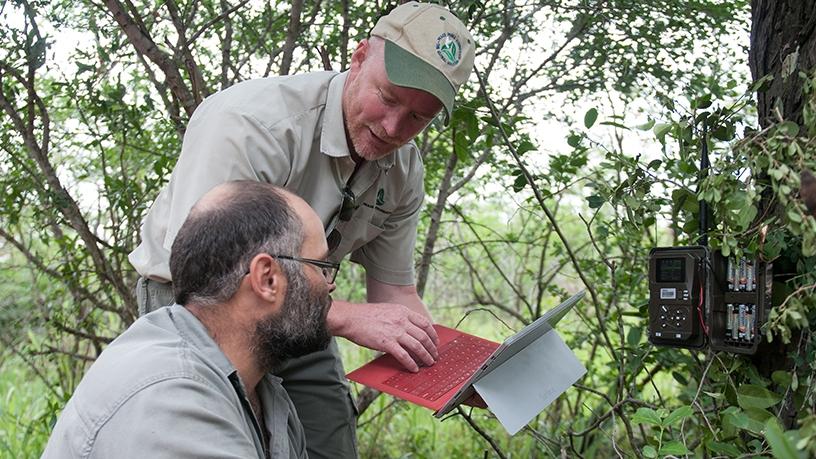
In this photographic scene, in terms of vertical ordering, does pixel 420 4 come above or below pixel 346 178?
above

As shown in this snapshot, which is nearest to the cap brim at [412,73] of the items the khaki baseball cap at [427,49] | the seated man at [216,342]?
the khaki baseball cap at [427,49]

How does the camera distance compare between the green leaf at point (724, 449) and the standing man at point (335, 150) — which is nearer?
the green leaf at point (724, 449)

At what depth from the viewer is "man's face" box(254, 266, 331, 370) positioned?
6.15ft

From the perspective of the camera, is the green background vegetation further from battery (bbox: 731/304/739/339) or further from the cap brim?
the cap brim

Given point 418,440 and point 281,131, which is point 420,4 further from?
point 418,440

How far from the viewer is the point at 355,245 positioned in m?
2.89

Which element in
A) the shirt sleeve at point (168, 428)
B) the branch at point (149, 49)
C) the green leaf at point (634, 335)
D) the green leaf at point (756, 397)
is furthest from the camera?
the branch at point (149, 49)

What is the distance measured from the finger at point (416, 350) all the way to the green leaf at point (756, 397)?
80 cm

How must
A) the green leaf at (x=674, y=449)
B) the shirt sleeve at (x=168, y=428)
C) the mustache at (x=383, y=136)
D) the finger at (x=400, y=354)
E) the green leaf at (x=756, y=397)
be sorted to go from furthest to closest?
the mustache at (x=383, y=136)
the finger at (x=400, y=354)
the green leaf at (x=756, y=397)
the green leaf at (x=674, y=449)
the shirt sleeve at (x=168, y=428)

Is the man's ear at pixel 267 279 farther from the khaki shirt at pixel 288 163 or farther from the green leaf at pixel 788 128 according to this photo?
the green leaf at pixel 788 128

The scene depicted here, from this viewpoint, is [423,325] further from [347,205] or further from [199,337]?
[199,337]

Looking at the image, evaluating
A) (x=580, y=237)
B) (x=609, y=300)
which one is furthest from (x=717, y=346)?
(x=580, y=237)

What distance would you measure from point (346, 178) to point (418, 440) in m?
2.42

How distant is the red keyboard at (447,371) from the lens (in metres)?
2.27
